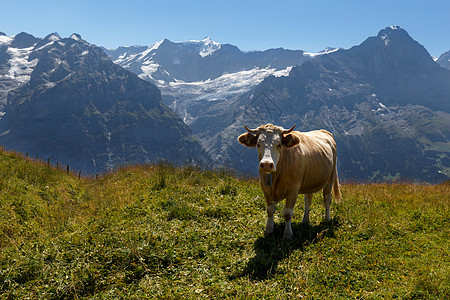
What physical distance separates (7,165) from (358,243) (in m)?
→ 16.6

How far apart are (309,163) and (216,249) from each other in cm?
377

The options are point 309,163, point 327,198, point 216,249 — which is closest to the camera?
point 216,249

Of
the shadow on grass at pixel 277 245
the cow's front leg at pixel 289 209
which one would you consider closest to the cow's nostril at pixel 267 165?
the cow's front leg at pixel 289 209

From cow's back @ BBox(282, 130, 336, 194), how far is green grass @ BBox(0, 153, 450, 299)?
1.45m

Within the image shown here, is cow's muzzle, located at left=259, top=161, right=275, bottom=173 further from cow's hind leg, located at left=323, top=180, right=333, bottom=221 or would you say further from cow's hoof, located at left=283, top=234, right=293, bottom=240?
cow's hind leg, located at left=323, top=180, right=333, bottom=221

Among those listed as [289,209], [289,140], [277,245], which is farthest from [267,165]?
[277,245]

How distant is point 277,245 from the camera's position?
7.62 meters

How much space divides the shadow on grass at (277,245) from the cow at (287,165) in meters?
0.28

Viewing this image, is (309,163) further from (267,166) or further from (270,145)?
(267,166)

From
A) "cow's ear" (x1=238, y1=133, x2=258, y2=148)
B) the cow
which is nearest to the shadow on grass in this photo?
the cow

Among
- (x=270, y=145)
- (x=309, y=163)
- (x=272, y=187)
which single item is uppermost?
(x=270, y=145)

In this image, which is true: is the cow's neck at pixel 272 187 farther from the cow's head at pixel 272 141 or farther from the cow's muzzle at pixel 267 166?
the cow's muzzle at pixel 267 166

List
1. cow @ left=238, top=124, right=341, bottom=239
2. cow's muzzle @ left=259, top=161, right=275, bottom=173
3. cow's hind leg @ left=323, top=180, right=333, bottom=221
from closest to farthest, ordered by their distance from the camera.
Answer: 1. cow's muzzle @ left=259, top=161, right=275, bottom=173
2. cow @ left=238, top=124, right=341, bottom=239
3. cow's hind leg @ left=323, top=180, right=333, bottom=221

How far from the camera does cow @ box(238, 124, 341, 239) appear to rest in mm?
7336
